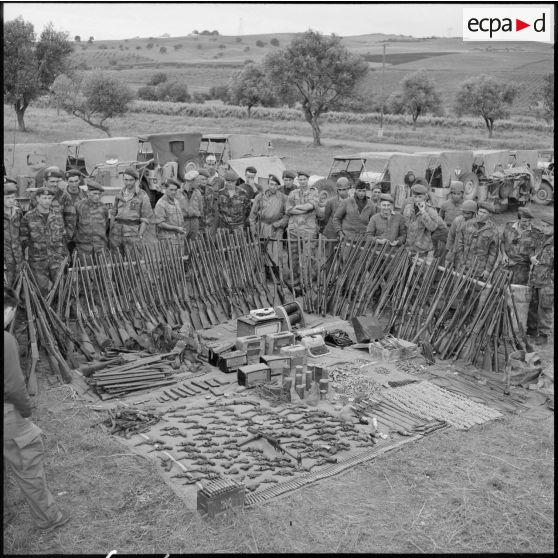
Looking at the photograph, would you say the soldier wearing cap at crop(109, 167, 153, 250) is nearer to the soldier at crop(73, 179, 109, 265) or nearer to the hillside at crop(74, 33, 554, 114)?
the soldier at crop(73, 179, 109, 265)

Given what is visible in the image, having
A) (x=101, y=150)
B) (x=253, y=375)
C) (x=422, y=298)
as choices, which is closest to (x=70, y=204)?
(x=253, y=375)

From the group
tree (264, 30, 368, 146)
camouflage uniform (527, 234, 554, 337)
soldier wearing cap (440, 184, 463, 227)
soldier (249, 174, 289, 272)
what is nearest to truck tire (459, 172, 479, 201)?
soldier wearing cap (440, 184, 463, 227)

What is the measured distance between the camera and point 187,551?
5184 millimetres

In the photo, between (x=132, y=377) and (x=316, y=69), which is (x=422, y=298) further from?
(x=316, y=69)

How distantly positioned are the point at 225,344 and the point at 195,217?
3.19 metres

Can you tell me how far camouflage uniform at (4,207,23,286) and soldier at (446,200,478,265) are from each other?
578 centimetres

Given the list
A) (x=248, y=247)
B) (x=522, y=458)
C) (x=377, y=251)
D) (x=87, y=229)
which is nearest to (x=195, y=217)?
(x=248, y=247)

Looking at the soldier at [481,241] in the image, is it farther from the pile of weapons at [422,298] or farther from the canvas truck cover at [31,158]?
the canvas truck cover at [31,158]

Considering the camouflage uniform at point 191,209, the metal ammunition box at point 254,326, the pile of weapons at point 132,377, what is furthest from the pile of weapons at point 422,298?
the pile of weapons at point 132,377

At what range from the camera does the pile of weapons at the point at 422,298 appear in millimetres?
8742

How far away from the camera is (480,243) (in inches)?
384

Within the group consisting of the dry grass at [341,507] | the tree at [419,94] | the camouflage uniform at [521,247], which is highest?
the tree at [419,94]

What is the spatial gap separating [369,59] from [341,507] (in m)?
88.0

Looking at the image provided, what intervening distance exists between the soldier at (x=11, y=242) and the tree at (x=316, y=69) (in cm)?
2836
